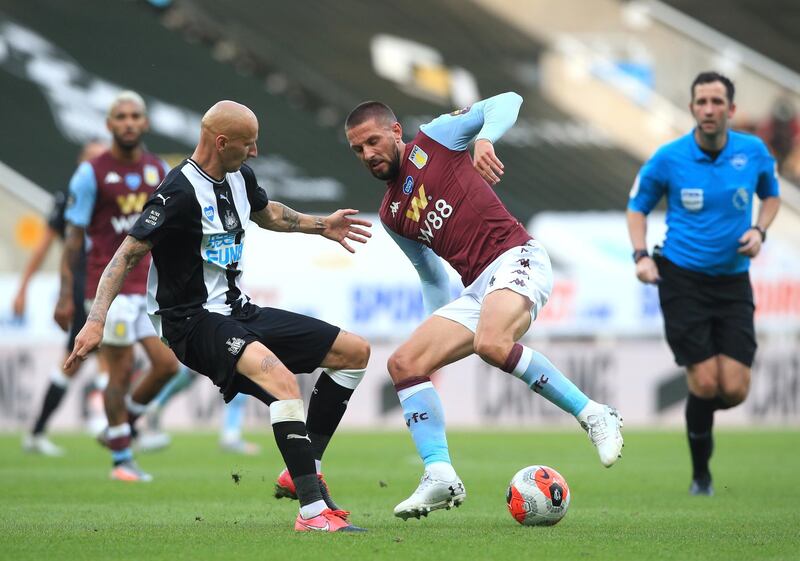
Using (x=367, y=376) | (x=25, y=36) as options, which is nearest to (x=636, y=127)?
(x=367, y=376)

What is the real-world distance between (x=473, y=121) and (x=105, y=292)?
2.18 metres

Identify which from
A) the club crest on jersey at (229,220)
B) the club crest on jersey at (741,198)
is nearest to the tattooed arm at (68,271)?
the club crest on jersey at (229,220)

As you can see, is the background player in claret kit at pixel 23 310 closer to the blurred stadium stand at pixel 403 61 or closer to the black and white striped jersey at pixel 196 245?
the black and white striped jersey at pixel 196 245

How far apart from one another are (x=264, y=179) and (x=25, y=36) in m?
5.52

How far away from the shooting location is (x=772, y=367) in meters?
16.5

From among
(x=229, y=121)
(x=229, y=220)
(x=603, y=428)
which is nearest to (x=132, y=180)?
(x=229, y=220)

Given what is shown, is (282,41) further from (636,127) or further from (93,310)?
(93,310)

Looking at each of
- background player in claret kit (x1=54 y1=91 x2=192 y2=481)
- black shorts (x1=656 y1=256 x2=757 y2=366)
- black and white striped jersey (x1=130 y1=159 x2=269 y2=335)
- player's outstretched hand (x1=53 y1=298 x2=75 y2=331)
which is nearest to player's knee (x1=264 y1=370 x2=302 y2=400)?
black and white striped jersey (x1=130 y1=159 x2=269 y2=335)

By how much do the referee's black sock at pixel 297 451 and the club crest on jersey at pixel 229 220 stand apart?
92cm

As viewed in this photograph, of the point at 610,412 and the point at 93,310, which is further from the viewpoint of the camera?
the point at 610,412

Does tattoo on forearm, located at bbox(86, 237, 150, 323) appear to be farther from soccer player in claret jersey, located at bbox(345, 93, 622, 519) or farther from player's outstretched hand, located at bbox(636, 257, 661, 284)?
player's outstretched hand, located at bbox(636, 257, 661, 284)

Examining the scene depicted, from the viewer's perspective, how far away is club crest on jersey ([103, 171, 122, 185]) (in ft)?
31.4

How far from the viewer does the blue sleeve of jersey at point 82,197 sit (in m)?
9.41

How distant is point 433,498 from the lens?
624 cm
